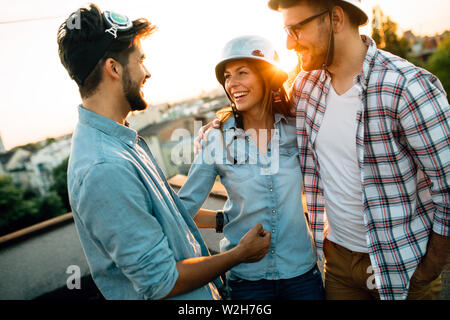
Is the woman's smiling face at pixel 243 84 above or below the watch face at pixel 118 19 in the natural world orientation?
below

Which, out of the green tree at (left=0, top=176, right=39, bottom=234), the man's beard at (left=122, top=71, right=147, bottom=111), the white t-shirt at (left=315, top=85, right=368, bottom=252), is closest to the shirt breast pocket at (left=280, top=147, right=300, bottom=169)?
the white t-shirt at (left=315, top=85, right=368, bottom=252)

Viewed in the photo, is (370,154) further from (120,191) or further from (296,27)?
(120,191)

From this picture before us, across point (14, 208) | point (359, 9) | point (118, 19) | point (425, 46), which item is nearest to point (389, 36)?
point (425, 46)

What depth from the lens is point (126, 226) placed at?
1197mm

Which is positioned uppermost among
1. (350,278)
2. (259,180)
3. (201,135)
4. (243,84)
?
(243,84)

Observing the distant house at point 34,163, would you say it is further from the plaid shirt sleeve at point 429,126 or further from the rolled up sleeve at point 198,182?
the plaid shirt sleeve at point 429,126

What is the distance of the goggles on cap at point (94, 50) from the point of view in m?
1.41

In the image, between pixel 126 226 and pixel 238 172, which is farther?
pixel 238 172

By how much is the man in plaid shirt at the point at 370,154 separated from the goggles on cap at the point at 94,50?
1.07 metres

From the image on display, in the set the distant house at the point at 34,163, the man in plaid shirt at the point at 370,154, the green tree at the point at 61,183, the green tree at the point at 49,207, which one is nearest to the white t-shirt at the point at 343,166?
the man in plaid shirt at the point at 370,154

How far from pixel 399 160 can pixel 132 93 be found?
1.57 m

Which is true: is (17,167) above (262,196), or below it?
above

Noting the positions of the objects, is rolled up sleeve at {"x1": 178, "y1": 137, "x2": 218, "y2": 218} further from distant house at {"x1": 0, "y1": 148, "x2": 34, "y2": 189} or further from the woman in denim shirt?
distant house at {"x1": 0, "y1": 148, "x2": 34, "y2": 189}
